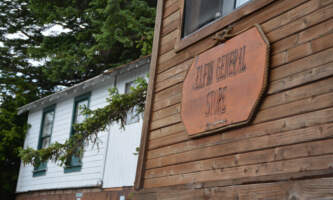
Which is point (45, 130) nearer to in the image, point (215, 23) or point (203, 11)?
point (203, 11)

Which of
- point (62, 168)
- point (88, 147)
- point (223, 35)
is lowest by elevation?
point (62, 168)

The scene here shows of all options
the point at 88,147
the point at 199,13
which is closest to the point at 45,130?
Answer: the point at 88,147

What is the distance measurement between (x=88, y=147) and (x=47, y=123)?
4.06 meters

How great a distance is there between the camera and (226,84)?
4.82 metres

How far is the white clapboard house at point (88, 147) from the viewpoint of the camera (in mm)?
12102

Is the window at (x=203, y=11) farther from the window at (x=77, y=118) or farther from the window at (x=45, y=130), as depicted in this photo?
the window at (x=45, y=130)

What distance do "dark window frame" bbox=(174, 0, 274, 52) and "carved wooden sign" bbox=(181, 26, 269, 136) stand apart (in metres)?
0.23

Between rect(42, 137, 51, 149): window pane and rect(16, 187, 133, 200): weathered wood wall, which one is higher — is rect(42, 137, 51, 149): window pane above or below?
above

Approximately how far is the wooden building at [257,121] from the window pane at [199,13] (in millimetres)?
14

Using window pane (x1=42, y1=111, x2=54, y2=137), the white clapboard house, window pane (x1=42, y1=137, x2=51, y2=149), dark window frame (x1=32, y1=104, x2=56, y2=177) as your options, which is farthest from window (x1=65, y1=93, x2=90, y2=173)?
window pane (x1=42, y1=137, x2=51, y2=149)

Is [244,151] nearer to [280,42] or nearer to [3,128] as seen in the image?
[280,42]

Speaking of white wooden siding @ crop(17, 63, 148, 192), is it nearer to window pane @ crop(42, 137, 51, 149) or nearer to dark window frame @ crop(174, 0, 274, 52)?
window pane @ crop(42, 137, 51, 149)

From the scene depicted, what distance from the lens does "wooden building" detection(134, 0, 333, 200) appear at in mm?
3682

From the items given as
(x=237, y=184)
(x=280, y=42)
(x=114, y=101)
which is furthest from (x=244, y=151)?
(x=114, y=101)
